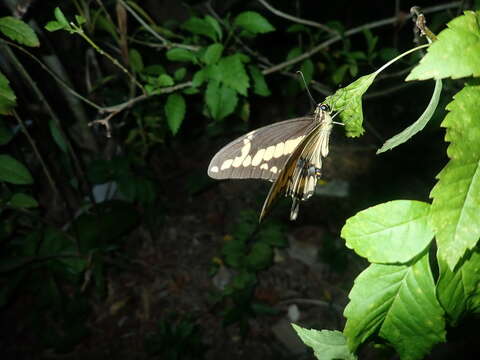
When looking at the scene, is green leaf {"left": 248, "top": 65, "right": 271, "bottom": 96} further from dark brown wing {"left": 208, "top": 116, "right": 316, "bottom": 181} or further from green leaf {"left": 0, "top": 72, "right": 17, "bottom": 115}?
green leaf {"left": 0, "top": 72, "right": 17, "bottom": 115}

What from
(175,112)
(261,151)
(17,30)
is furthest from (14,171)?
(261,151)

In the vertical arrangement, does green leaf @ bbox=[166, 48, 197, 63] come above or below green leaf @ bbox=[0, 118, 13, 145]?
above

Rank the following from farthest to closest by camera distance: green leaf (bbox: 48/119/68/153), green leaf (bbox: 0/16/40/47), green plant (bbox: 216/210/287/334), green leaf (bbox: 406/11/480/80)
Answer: green plant (bbox: 216/210/287/334) → green leaf (bbox: 48/119/68/153) → green leaf (bbox: 0/16/40/47) → green leaf (bbox: 406/11/480/80)

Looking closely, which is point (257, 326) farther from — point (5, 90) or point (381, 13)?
point (381, 13)

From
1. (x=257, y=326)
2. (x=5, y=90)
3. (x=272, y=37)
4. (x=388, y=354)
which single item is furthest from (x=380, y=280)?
(x=272, y=37)

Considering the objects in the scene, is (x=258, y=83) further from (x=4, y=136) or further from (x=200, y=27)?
(x=4, y=136)

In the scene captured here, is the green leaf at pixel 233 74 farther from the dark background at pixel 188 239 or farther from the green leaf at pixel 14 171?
the green leaf at pixel 14 171

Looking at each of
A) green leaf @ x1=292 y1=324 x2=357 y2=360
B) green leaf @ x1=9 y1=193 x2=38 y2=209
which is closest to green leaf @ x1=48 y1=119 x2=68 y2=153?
green leaf @ x1=9 y1=193 x2=38 y2=209
